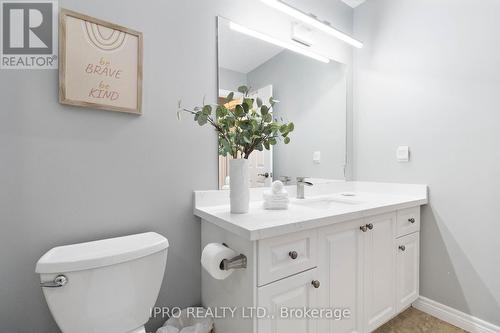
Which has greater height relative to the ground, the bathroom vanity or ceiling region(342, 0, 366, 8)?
ceiling region(342, 0, 366, 8)

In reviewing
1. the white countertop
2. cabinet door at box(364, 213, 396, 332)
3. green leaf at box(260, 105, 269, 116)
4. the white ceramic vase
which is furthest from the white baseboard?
green leaf at box(260, 105, 269, 116)

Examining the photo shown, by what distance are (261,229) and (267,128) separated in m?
0.50

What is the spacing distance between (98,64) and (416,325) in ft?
7.42

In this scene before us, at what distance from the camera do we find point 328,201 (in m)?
1.71

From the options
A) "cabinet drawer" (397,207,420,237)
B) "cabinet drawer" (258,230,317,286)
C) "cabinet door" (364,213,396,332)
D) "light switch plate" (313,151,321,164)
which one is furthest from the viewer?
"light switch plate" (313,151,321,164)

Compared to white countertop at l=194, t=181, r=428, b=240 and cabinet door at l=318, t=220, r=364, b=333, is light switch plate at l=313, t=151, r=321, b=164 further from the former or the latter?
cabinet door at l=318, t=220, r=364, b=333

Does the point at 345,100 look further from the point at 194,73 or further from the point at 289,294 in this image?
the point at 289,294

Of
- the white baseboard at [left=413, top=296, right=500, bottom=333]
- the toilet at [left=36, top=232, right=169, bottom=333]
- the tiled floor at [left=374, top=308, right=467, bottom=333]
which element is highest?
the toilet at [left=36, top=232, right=169, bottom=333]

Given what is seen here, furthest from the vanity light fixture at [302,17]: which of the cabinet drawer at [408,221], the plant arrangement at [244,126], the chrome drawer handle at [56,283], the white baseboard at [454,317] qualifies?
the white baseboard at [454,317]

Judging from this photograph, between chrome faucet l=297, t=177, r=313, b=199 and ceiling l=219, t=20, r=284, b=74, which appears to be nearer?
ceiling l=219, t=20, r=284, b=74

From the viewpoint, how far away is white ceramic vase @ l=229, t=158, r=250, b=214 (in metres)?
1.15

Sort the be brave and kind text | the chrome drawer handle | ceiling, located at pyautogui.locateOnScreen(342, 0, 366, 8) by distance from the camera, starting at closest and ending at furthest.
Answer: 1. the chrome drawer handle
2. the be brave and kind text
3. ceiling, located at pyautogui.locateOnScreen(342, 0, 366, 8)

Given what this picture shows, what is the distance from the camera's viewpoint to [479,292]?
1437 mm

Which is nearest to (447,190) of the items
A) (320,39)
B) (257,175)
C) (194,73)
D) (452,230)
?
(452,230)
